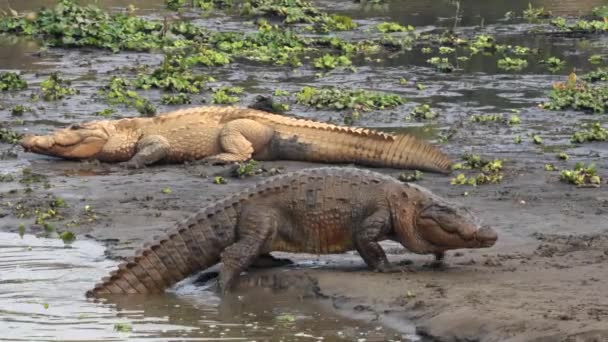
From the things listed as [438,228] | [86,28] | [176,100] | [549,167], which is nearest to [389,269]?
[438,228]

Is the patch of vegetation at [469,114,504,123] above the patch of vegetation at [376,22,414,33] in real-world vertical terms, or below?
above

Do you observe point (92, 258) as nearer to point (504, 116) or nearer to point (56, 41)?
point (504, 116)

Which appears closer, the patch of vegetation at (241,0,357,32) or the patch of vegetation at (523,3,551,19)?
the patch of vegetation at (241,0,357,32)

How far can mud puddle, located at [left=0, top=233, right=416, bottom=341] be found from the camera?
7.62 metres

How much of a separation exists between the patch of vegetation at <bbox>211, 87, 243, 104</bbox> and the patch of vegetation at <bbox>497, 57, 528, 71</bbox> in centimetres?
412

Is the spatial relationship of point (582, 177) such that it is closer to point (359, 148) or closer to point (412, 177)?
point (412, 177)

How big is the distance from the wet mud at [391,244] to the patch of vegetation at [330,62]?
0.82 feet

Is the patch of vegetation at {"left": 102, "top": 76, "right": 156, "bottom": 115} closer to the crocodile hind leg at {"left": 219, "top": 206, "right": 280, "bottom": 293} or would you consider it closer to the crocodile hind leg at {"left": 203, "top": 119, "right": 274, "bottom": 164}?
the crocodile hind leg at {"left": 203, "top": 119, "right": 274, "bottom": 164}

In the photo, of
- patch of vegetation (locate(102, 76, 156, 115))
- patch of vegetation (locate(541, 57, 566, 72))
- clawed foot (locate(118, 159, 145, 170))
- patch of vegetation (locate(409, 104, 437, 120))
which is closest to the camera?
clawed foot (locate(118, 159, 145, 170))

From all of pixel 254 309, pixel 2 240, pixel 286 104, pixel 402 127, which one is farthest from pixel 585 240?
pixel 286 104

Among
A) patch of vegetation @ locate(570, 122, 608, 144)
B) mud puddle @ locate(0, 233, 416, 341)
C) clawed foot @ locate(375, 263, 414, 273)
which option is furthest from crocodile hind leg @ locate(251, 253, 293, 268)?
patch of vegetation @ locate(570, 122, 608, 144)

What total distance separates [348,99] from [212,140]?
101 inches

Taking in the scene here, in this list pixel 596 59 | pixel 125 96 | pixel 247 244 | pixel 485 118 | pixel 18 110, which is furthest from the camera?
pixel 596 59

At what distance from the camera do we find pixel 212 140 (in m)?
13.2
